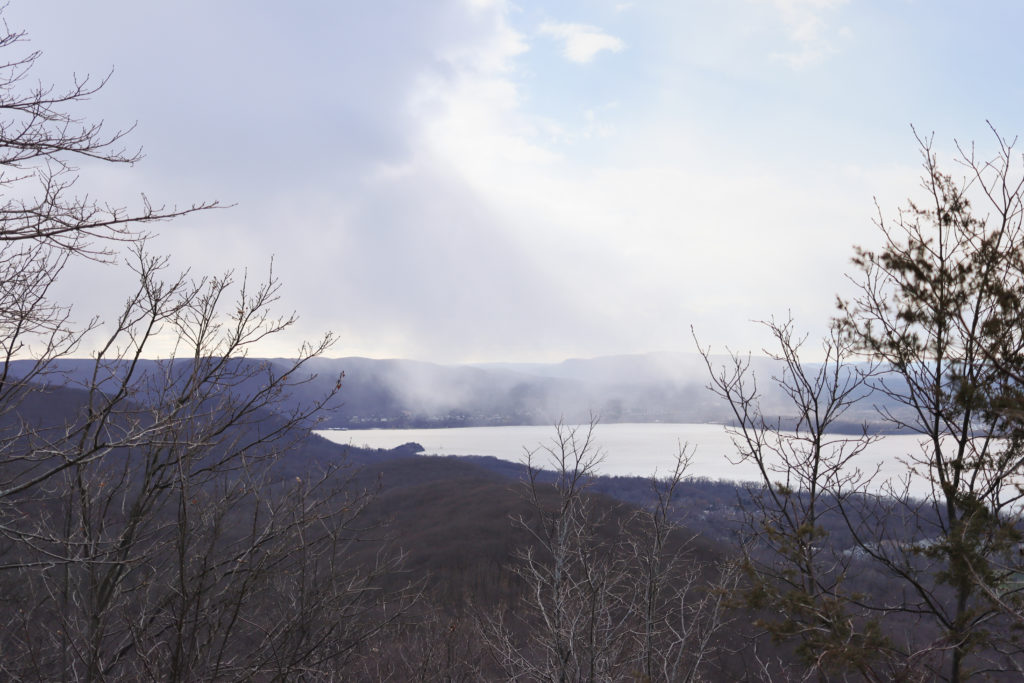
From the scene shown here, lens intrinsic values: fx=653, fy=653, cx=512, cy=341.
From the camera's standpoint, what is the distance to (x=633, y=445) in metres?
111

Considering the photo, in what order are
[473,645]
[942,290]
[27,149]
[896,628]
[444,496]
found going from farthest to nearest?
[444,496] < [896,628] < [473,645] < [942,290] < [27,149]

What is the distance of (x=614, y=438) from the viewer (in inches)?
4751

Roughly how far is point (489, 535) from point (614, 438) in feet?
175

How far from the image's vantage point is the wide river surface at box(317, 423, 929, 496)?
8600 centimetres

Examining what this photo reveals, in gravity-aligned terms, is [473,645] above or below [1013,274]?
below

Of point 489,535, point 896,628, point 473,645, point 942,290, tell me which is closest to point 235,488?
point 942,290

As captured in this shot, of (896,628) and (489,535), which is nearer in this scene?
(896,628)

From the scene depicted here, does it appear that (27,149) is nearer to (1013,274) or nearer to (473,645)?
(1013,274)

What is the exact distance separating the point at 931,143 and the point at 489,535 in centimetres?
6910

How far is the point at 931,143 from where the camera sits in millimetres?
7656

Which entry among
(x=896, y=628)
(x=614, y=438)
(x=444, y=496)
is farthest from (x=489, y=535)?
(x=614, y=438)

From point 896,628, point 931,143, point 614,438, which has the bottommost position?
point 896,628

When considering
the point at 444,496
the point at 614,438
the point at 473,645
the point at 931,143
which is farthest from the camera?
the point at 614,438

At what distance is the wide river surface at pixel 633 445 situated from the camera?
86.0 meters
